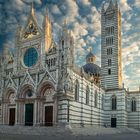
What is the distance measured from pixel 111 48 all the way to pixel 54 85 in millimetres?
21448

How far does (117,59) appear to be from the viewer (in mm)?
54312

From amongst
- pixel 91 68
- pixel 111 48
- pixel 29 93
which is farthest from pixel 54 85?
pixel 91 68

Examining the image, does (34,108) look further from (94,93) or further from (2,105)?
(94,93)

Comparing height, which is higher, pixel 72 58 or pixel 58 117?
pixel 72 58

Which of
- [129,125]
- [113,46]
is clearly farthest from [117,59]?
[129,125]

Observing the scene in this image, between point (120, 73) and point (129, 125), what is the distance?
11386 mm

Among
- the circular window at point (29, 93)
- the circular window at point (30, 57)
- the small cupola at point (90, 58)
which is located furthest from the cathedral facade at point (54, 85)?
the small cupola at point (90, 58)

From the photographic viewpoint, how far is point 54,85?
38.5 m

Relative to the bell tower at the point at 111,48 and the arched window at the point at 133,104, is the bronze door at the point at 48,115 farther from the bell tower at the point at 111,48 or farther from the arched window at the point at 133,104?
→ the arched window at the point at 133,104

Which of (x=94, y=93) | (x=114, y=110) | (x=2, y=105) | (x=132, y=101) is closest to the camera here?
(x=2, y=105)

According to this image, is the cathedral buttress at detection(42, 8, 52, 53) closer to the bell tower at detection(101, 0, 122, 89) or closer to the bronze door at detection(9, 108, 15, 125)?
the bronze door at detection(9, 108, 15, 125)

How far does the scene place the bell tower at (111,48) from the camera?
53.9 m

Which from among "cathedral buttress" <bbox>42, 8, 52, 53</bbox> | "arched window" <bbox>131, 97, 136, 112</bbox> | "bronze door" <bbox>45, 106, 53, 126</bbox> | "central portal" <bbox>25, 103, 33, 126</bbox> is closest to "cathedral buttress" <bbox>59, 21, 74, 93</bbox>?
"cathedral buttress" <bbox>42, 8, 52, 53</bbox>

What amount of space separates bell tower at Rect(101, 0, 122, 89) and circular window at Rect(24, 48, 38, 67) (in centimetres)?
1713
